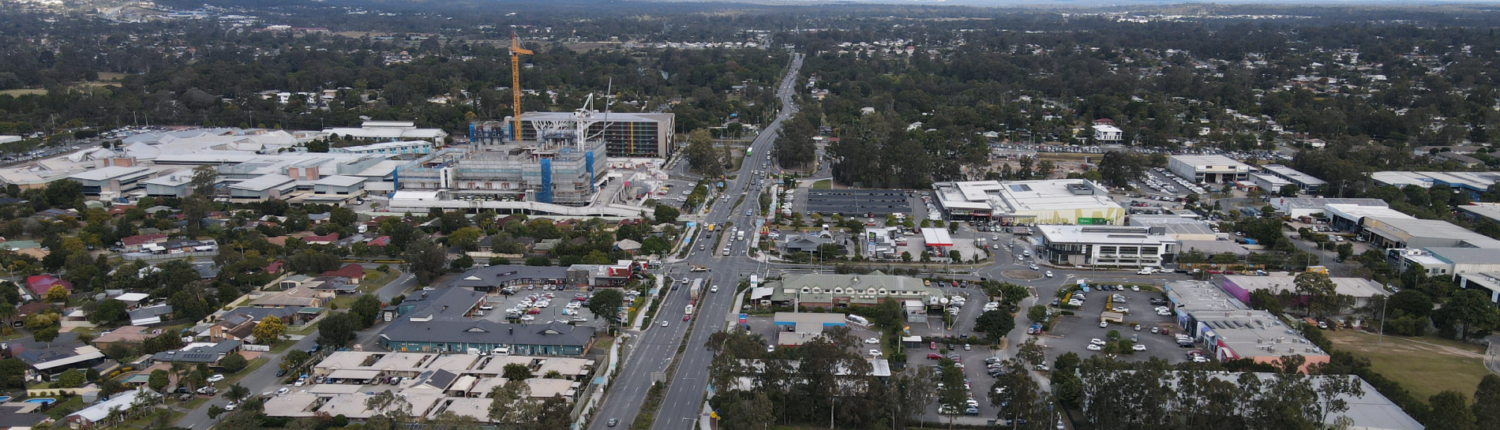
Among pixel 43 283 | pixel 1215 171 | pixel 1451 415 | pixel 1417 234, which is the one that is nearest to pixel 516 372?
pixel 43 283

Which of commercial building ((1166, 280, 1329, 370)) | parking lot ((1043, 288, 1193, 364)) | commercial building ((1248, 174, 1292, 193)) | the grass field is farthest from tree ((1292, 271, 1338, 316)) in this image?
commercial building ((1248, 174, 1292, 193))

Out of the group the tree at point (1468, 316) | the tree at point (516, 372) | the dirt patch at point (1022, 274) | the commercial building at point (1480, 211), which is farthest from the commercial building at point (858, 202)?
the commercial building at point (1480, 211)

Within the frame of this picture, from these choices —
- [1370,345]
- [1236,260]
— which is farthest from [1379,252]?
[1370,345]

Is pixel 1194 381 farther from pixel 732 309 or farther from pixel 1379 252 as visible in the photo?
pixel 1379 252

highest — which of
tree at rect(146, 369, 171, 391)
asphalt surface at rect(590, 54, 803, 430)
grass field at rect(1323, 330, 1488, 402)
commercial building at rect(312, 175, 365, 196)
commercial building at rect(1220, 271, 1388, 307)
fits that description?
commercial building at rect(312, 175, 365, 196)

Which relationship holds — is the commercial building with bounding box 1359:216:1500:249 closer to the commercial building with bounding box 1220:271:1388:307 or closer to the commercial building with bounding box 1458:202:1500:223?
the commercial building with bounding box 1458:202:1500:223

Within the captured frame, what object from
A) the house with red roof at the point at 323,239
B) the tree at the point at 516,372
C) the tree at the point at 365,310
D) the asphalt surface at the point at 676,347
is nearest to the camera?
the asphalt surface at the point at 676,347

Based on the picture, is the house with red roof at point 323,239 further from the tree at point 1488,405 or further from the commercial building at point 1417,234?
the commercial building at point 1417,234
